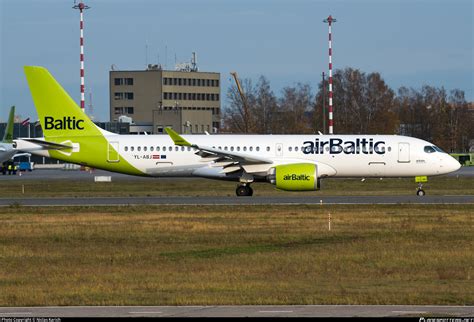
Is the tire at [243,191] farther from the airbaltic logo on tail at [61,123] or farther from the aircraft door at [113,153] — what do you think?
the airbaltic logo on tail at [61,123]

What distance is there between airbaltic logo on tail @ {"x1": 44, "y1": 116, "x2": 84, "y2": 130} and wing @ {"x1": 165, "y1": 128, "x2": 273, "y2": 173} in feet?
19.9

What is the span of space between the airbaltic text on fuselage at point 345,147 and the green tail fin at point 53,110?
1130 centimetres

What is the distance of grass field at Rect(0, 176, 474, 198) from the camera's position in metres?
59.3

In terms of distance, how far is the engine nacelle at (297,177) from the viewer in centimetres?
5228

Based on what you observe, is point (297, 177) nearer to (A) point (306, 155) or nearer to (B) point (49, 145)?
(A) point (306, 155)

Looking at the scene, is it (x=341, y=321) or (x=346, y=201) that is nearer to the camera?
(x=341, y=321)

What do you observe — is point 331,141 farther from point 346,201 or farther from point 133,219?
point 133,219

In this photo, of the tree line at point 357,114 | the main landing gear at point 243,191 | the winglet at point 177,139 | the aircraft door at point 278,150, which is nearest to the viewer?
the winglet at point 177,139

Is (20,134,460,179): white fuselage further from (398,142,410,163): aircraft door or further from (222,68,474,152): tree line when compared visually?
(222,68,474,152): tree line

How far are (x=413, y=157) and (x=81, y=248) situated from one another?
2735 centimetres

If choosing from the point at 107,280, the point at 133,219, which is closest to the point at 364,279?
the point at 107,280

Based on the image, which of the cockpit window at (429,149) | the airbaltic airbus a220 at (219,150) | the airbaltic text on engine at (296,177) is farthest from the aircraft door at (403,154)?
the airbaltic text on engine at (296,177)

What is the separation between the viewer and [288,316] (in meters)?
18.0

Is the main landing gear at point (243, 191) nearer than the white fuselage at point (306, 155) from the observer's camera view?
Yes
